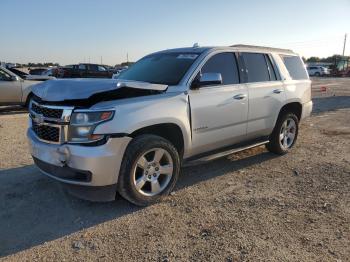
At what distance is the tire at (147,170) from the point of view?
4160mm

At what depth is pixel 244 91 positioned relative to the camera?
5578 mm

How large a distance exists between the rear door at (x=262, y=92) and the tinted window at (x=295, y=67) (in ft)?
1.65

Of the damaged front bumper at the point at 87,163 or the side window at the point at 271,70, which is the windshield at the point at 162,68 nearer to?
the damaged front bumper at the point at 87,163

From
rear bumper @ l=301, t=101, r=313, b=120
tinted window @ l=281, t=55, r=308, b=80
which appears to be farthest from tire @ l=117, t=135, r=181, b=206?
rear bumper @ l=301, t=101, r=313, b=120

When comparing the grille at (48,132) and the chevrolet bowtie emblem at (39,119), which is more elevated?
the chevrolet bowtie emblem at (39,119)

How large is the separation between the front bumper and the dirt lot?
47 centimetres

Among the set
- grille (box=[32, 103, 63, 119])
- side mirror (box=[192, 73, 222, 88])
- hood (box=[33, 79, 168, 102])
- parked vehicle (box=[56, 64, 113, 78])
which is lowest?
grille (box=[32, 103, 63, 119])

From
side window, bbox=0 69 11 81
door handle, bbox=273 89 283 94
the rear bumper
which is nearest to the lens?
door handle, bbox=273 89 283 94

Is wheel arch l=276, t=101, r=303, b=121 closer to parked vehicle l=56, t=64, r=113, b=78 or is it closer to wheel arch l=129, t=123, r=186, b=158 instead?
wheel arch l=129, t=123, r=186, b=158

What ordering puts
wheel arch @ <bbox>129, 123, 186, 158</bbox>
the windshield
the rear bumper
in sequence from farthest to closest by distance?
the rear bumper, the windshield, wheel arch @ <bbox>129, 123, 186, 158</bbox>

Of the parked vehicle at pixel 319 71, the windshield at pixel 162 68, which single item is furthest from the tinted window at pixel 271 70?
the parked vehicle at pixel 319 71

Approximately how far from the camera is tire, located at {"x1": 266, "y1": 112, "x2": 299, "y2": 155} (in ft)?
21.5

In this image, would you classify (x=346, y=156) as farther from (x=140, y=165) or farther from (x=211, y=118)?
(x=140, y=165)

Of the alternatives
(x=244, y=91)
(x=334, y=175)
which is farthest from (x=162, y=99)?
(x=334, y=175)
